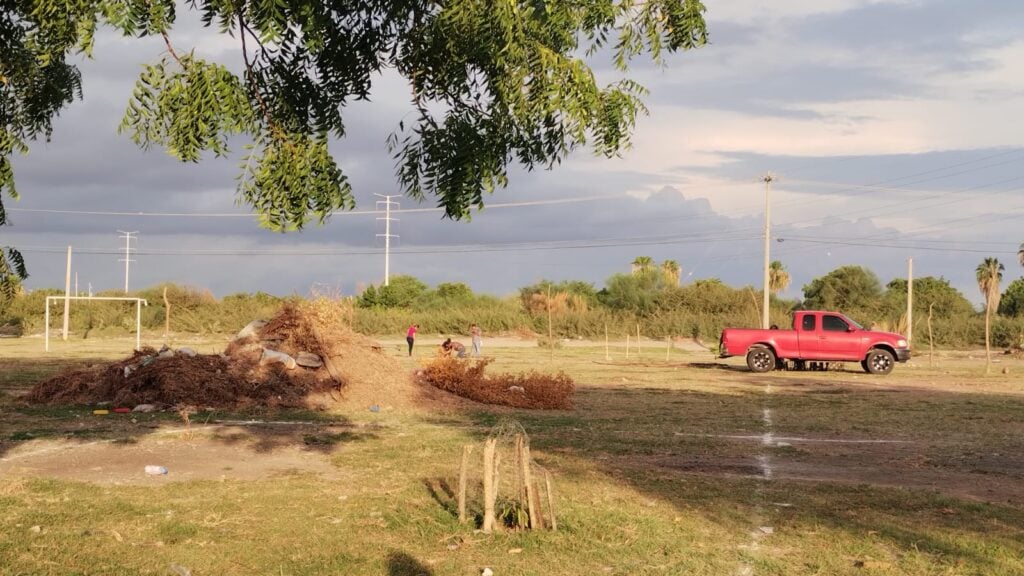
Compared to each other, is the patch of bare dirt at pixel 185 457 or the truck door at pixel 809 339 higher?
the truck door at pixel 809 339

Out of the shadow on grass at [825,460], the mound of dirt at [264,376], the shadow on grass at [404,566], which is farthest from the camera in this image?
the mound of dirt at [264,376]

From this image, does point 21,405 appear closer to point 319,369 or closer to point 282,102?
point 319,369

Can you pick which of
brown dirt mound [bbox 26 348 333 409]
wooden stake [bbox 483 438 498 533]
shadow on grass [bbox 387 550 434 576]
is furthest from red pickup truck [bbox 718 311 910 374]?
shadow on grass [bbox 387 550 434 576]

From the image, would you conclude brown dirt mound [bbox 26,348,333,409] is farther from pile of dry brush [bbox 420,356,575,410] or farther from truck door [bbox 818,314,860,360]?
truck door [bbox 818,314,860,360]

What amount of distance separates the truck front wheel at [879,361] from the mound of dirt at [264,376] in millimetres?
18765

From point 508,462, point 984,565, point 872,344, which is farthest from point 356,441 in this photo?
point 872,344

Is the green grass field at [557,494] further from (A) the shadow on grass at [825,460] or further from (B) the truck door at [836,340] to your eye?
(B) the truck door at [836,340]

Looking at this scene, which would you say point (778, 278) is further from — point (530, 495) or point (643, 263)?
point (530, 495)

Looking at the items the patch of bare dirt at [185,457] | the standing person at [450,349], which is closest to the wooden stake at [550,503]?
the patch of bare dirt at [185,457]

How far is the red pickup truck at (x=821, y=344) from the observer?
1330 inches

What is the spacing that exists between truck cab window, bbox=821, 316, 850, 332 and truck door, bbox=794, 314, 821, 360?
259 millimetres

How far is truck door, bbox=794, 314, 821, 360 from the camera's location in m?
34.0

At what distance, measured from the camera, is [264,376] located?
19.5 m

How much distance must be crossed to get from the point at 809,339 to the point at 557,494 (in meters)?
25.2
